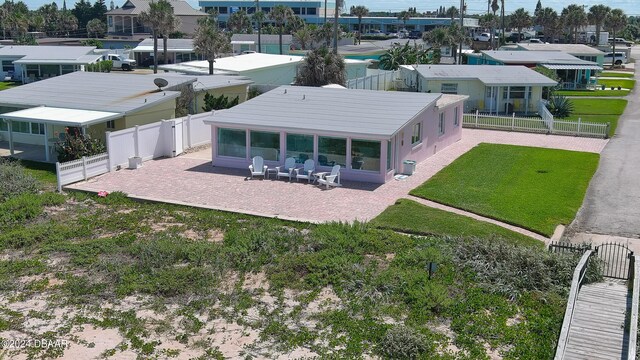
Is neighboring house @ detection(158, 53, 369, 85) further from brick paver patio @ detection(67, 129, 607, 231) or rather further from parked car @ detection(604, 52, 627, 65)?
parked car @ detection(604, 52, 627, 65)

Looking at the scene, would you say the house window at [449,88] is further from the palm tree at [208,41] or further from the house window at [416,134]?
the house window at [416,134]

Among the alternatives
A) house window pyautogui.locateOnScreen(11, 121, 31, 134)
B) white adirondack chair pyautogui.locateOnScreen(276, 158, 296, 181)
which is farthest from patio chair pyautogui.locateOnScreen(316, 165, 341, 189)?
house window pyautogui.locateOnScreen(11, 121, 31, 134)

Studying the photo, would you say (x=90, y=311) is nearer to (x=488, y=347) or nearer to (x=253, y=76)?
(x=488, y=347)

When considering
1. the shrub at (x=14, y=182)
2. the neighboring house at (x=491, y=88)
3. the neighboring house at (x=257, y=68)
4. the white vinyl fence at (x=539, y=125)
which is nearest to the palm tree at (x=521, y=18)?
the neighboring house at (x=257, y=68)

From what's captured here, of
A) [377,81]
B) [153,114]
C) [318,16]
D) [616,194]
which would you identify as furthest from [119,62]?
[318,16]

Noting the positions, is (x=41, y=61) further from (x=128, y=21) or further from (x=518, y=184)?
(x=518, y=184)

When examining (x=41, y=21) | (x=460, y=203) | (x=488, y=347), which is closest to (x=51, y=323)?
(x=488, y=347)
